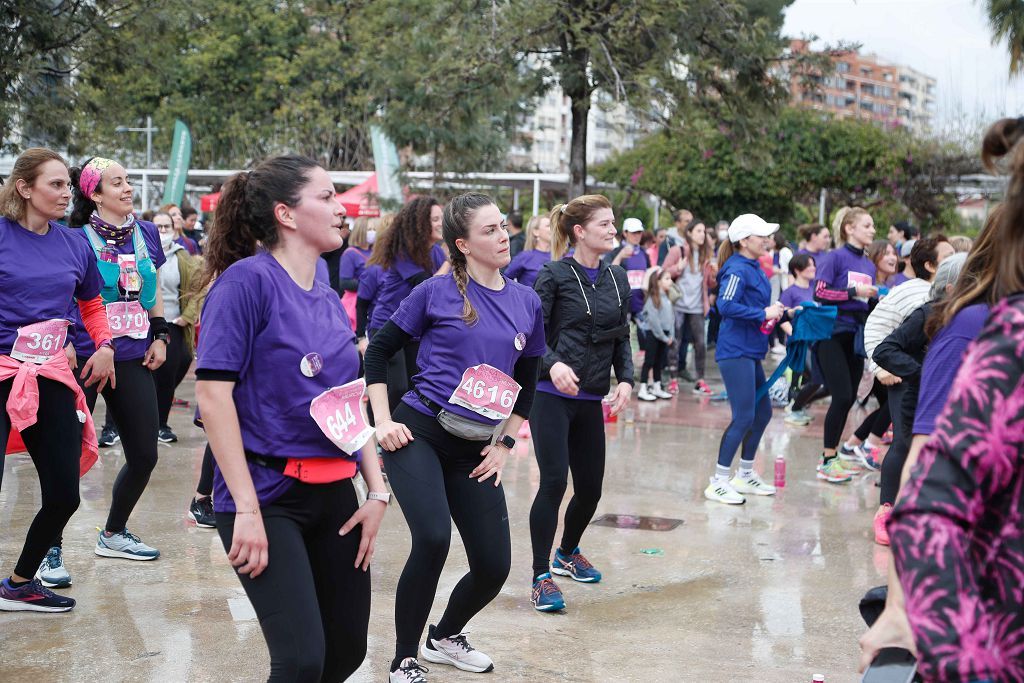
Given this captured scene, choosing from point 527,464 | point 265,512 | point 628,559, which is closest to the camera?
point 265,512

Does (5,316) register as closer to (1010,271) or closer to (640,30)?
(1010,271)

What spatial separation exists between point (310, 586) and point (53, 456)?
232cm

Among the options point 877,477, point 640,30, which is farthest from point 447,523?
point 640,30

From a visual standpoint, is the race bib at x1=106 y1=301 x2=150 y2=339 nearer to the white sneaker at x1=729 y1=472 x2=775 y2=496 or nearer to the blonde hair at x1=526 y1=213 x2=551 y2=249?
the blonde hair at x1=526 y1=213 x2=551 y2=249

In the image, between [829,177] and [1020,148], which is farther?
[829,177]

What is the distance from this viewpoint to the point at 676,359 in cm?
1488

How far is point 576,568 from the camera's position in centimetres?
587

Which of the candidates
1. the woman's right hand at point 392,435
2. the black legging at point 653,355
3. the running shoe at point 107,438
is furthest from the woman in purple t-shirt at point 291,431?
the black legging at point 653,355

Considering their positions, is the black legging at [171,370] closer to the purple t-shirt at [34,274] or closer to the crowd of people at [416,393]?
the crowd of people at [416,393]

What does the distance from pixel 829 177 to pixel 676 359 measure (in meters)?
Answer: 14.3

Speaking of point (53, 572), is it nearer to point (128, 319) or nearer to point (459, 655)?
point (128, 319)

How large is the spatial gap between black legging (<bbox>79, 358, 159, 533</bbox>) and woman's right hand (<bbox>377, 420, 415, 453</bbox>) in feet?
6.33

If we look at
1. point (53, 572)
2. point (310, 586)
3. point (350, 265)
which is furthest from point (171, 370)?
point (310, 586)

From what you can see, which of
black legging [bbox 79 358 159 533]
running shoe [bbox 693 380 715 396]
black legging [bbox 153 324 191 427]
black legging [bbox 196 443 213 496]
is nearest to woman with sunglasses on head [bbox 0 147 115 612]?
black legging [bbox 79 358 159 533]
